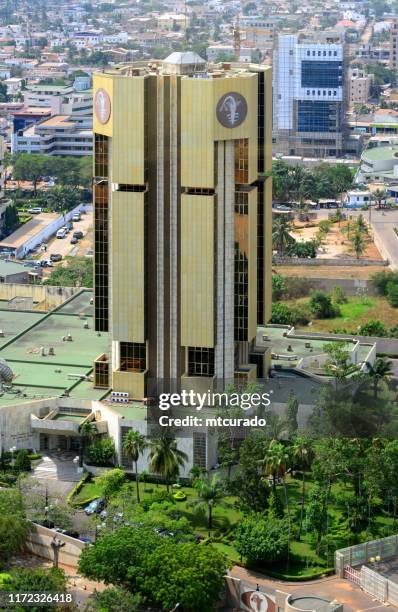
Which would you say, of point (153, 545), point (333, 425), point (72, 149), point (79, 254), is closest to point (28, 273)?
point (79, 254)

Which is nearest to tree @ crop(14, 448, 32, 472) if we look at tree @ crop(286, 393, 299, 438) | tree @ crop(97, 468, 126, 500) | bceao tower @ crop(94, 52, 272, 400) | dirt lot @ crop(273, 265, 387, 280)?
tree @ crop(97, 468, 126, 500)

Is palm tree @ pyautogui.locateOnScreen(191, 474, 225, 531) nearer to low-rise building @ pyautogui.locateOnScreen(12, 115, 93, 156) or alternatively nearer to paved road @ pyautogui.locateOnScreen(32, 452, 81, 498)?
paved road @ pyautogui.locateOnScreen(32, 452, 81, 498)

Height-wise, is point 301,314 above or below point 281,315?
below

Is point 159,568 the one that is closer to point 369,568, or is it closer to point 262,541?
point 262,541

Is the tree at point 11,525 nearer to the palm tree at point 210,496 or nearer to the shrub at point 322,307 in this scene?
the palm tree at point 210,496

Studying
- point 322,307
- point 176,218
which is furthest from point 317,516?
point 322,307

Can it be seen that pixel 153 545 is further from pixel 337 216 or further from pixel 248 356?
pixel 337 216
